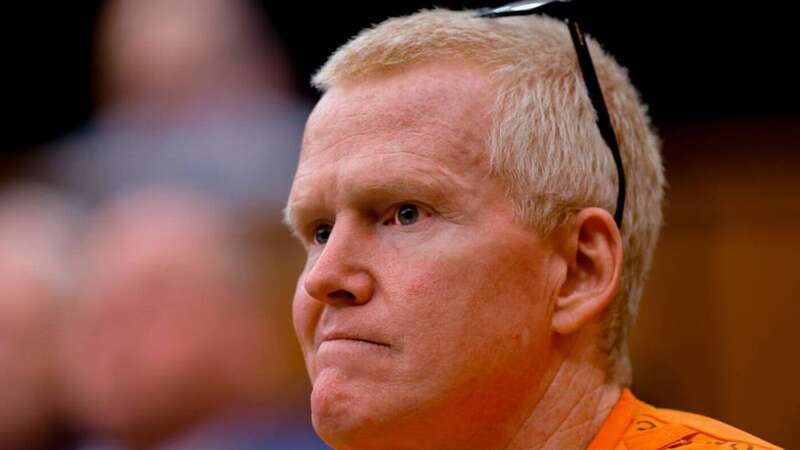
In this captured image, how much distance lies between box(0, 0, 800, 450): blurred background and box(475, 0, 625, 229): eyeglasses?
1.43 m

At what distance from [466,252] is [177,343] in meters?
1.41

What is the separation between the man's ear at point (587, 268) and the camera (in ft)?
6.50

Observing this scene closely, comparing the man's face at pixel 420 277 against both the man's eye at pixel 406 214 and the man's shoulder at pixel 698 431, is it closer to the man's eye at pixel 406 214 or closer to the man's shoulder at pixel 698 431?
the man's eye at pixel 406 214

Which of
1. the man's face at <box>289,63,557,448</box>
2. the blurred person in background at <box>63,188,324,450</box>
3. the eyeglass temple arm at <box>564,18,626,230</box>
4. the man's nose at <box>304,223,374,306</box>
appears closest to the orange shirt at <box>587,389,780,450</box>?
the man's face at <box>289,63,557,448</box>

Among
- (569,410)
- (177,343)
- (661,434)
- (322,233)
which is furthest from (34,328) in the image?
(661,434)

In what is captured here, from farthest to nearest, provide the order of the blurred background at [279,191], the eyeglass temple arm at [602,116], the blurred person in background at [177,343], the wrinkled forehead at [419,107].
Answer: the blurred background at [279,191] < the blurred person in background at [177,343] < the eyeglass temple arm at [602,116] < the wrinkled forehead at [419,107]

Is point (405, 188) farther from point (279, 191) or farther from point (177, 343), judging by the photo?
point (279, 191)

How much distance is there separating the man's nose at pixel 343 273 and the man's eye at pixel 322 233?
142mm

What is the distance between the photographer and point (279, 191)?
3896 mm

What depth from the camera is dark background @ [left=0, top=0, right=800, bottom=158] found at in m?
3.93

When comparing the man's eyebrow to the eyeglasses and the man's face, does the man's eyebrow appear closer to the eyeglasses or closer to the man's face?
the man's face

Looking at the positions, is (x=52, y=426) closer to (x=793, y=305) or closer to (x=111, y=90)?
(x=111, y=90)

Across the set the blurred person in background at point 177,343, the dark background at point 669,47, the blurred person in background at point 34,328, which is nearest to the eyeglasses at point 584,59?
the blurred person in background at point 177,343

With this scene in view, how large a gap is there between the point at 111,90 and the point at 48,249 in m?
0.70
